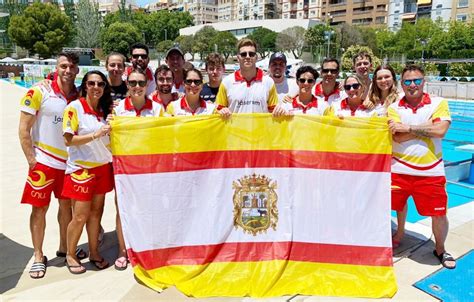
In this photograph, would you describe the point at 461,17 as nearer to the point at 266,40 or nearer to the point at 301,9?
the point at 266,40

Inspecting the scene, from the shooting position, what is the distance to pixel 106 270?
378 cm

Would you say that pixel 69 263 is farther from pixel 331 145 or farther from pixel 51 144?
pixel 331 145

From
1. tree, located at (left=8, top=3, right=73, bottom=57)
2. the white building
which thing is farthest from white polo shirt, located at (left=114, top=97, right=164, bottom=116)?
the white building

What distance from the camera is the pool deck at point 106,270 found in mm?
3344

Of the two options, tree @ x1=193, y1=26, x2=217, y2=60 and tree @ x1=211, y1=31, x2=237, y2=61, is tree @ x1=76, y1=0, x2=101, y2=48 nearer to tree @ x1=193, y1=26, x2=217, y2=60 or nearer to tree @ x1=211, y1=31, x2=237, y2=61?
tree @ x1=193, y1=26, x2=217, y2=60

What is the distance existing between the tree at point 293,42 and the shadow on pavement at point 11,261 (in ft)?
216

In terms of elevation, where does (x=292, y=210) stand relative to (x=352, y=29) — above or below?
below

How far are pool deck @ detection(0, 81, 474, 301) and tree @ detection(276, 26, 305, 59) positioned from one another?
6457cm

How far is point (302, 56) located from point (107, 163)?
63.1 meters

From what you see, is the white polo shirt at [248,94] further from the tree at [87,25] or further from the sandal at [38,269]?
the tree at [87,25]

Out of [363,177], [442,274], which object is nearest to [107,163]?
[363,177]

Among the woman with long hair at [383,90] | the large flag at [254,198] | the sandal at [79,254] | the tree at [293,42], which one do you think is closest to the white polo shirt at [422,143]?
Result: the woman with long hair at [383,90]

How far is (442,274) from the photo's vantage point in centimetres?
374

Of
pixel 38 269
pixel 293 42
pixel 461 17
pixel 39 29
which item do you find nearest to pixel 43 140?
pixel 38 269
